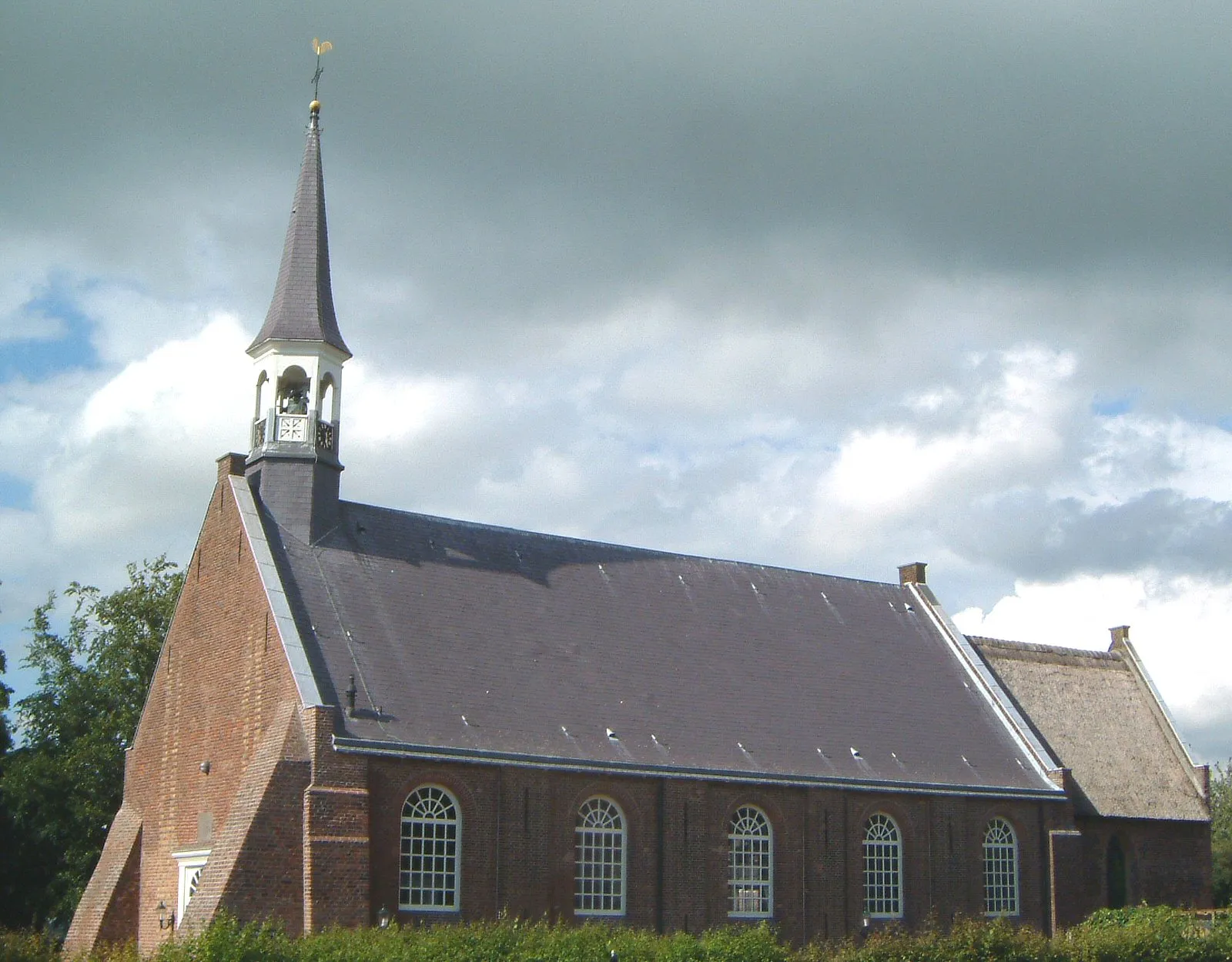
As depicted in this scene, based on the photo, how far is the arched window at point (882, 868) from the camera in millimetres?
33438

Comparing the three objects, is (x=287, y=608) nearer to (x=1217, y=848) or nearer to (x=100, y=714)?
(x=100, y=714)

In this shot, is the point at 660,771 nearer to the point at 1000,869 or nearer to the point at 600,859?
the point at 600,859

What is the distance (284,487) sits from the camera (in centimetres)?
3189

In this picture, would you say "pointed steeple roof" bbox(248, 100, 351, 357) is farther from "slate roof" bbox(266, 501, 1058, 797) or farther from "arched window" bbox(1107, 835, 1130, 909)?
"arched window" bbox(1107, 835, 1130, 909)

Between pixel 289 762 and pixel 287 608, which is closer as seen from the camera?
pixel 289 762

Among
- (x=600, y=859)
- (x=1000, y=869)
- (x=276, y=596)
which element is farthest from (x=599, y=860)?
(x=1000, y=869)

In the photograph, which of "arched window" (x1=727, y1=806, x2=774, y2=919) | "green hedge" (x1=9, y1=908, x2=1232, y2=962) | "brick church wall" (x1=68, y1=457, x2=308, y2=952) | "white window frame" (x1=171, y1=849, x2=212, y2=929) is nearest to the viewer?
"green hedge" (x1=9, y1=908, x2=1232, y2=962)

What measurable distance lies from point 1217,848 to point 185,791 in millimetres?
41323


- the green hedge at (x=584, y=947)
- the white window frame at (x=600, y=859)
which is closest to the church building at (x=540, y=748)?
the white window frame at (x=600, y=859)

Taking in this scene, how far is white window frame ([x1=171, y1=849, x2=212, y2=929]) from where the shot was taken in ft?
95.4

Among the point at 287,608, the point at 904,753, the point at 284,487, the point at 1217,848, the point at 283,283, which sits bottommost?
the point at 1217,848

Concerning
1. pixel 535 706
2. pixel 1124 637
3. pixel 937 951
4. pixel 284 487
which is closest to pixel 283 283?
pixel 284 487

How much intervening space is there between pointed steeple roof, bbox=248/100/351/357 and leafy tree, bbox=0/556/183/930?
13328mm

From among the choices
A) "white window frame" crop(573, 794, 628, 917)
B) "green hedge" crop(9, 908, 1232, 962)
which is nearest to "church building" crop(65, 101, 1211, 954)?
"white window frame" crop(573, 794, 628, 917)
